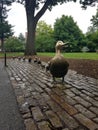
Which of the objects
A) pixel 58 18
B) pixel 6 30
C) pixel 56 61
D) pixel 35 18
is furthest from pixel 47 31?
pixel 56 61

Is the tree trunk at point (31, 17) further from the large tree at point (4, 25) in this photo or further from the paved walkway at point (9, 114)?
the paved walkway at point (9, 114)

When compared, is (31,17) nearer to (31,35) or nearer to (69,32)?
(31,35)

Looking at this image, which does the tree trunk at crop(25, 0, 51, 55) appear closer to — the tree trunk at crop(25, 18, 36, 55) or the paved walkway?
the tree trunk at crop(25, 18, 36, 55)

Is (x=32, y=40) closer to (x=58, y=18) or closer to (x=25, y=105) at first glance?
(x=25, y=105)

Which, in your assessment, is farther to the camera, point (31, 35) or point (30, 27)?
point (31, 35)

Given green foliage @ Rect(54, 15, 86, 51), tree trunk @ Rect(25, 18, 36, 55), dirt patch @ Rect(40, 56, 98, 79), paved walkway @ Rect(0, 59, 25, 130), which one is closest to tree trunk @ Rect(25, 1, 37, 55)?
tree trunk @ Rect(25, 18, 36, 55)

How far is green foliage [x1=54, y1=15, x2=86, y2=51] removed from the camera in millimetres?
49344

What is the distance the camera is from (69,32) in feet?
167

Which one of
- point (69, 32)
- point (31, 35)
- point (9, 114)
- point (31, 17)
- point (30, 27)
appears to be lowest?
point (9, 114)

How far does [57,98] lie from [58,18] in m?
50.3

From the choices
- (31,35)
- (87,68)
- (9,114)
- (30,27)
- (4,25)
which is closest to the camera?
(9,114)

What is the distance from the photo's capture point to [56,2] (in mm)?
27000

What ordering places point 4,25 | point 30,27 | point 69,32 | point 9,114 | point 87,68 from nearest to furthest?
point 9,114 < point 87,68 < point 30,27 < point 4,25 < point 69,32

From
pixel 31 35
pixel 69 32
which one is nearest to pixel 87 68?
pixel 31 35
